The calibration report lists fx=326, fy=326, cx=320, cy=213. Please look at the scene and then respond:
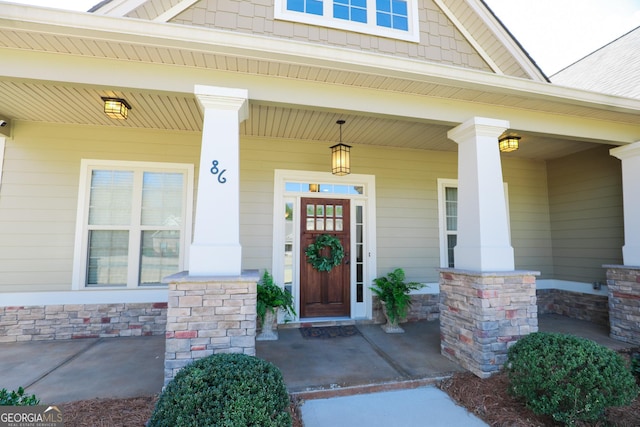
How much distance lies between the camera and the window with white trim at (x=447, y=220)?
5.57m

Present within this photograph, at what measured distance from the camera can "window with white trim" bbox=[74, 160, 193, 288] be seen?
452 cm

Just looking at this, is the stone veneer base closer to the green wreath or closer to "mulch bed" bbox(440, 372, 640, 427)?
the green wreath

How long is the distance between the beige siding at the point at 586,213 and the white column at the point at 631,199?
0.68m

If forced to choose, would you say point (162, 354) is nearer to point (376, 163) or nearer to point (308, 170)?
point (308, 170)

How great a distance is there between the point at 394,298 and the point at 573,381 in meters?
2.33

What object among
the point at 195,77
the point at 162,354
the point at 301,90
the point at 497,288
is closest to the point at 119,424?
the point at 162,354

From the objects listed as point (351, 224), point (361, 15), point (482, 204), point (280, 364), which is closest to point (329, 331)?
point (280, 364)

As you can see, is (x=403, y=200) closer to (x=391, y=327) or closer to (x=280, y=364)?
(x=391, y=327)

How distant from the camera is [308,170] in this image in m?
5.10

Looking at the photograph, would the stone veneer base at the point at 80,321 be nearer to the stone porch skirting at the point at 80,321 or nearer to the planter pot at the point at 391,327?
the stone porch skirting at the point at 80,321

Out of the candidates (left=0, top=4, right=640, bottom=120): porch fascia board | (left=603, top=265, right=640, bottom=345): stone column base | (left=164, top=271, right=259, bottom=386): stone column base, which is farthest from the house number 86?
(left=603, top=265, right=640, bottom=345): stone column base

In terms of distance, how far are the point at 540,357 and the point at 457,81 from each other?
2.67 m

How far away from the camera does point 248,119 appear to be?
14.2 feet

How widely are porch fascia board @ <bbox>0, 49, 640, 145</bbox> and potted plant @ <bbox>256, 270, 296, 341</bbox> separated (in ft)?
7.91
